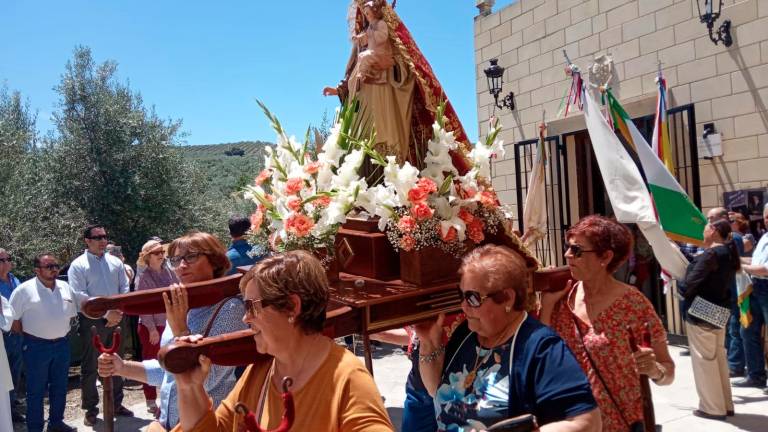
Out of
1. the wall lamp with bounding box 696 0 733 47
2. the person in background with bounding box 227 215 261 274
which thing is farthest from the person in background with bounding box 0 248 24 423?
the wall lamp with bounding box 696 0 733 47

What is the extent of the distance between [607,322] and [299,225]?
1.38 metres

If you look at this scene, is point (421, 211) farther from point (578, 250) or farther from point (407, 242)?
point (578, 250)

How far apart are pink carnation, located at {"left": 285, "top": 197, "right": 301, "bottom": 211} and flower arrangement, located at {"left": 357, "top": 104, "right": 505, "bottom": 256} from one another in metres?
0.27

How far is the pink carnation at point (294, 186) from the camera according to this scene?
270cm

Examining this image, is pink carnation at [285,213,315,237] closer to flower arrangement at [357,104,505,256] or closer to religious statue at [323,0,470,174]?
flower arrangement at [357,104,505,256]

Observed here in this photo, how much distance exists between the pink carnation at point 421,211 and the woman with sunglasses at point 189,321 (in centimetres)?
81

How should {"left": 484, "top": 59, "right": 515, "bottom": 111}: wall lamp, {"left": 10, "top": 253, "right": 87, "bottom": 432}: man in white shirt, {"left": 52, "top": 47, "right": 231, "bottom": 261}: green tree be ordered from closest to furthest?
{"left": 10, "top": 253, "right": 87, "bottom": 432}: man in white shirt → {"left": 484, "top": 59, "right": 515, "bottom": 111}: wall lamp → {"left": 52, "top": 47, "right": 231, "bottom": 261}: green tree

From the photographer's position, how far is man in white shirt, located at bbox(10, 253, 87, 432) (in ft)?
17.7

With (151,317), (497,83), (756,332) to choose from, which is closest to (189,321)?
(151,317)

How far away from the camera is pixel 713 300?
510 cm

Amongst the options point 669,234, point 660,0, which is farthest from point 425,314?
point 660,0

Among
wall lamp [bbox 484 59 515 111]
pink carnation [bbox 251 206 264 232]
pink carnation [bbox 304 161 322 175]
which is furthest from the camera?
wall lamp [bbox 484 59 515 111]

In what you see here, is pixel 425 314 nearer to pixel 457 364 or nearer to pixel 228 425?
pixel 457 364

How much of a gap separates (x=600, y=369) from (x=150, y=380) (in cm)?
193
